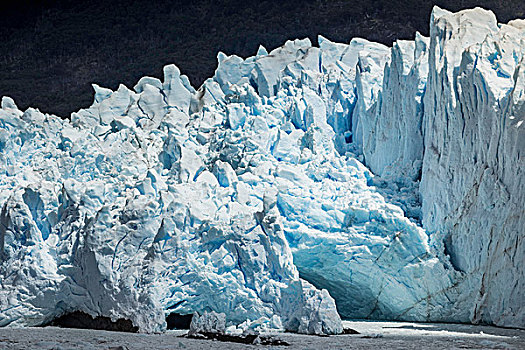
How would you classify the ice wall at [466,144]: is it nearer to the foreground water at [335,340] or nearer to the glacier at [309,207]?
the glacier at [309,207]

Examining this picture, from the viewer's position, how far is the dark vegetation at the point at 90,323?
12.2 meters

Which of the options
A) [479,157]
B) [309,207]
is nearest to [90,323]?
[309,207]

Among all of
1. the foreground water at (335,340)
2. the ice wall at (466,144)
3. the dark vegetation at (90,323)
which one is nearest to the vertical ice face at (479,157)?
the ice wall at (466,144)

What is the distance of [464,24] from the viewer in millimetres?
14680

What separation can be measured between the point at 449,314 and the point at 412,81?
4607 mm

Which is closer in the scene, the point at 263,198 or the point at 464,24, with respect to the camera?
the point at 263,198

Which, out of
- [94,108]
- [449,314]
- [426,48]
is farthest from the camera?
[94,108]

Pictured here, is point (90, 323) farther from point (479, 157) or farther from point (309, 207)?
point (479, 157)

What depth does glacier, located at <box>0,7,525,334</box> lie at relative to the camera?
12461 mm

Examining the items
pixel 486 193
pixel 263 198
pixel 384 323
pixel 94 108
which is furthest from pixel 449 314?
pixel 94 108

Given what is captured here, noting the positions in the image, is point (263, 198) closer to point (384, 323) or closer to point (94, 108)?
point (384, 323)

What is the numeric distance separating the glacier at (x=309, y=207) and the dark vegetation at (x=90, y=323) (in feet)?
0.43

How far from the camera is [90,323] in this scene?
12844 mm

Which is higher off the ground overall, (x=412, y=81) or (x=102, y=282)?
(x=412, y=81)
